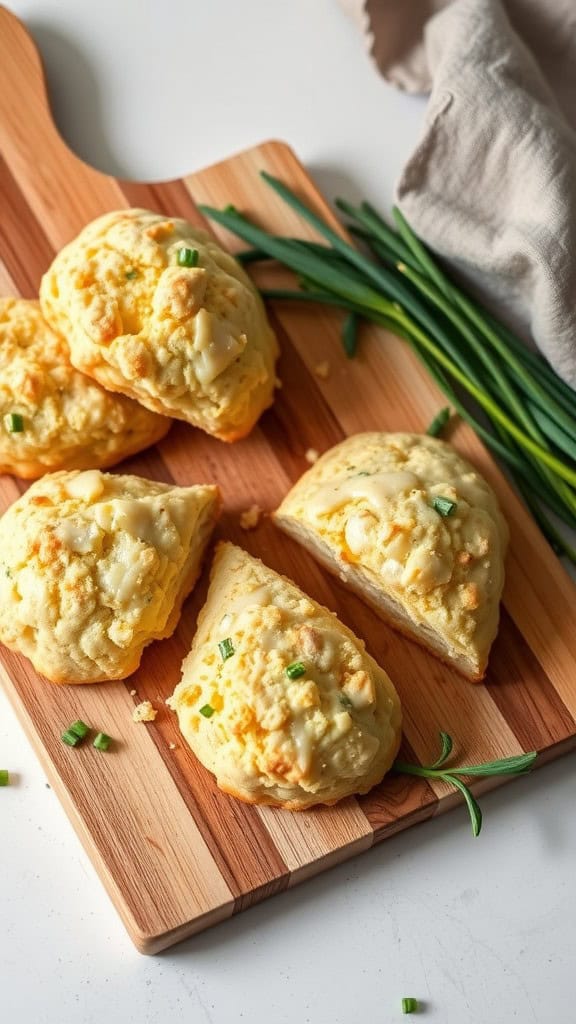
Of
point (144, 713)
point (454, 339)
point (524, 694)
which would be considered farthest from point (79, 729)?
point (454, 339)

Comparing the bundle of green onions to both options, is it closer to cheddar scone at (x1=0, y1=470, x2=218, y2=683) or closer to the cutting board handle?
the cutting board handle

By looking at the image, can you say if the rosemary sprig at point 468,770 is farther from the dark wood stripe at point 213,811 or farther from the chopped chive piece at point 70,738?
the chopped chive piece at point 70,738

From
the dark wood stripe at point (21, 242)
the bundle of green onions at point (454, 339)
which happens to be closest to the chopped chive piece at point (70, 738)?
the dark wood stripe at point (21, 242)

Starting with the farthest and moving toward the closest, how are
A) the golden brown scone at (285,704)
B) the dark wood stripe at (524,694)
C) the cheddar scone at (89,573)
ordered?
the dark wood stripe at (524,694) < the cheddar scone at (89,573) < the golden brown scone at (285,704)

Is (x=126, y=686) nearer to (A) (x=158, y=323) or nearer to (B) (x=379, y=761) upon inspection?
(B) (x=379, y=761)

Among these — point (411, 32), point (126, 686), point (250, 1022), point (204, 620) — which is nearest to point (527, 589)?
point (204, 620)

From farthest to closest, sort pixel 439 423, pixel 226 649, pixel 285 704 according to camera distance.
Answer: pixel 439 423, pixel 226 649, pixel 285 704

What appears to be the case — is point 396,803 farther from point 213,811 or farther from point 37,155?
point 37,155
